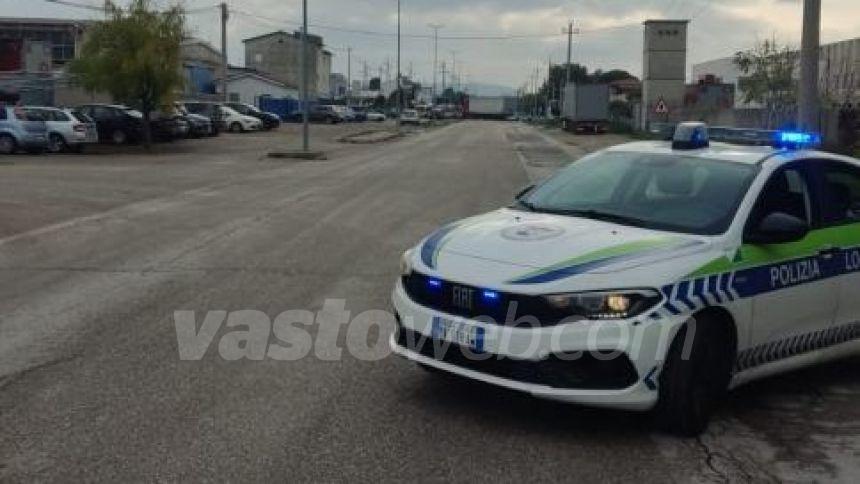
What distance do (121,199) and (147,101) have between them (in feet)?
63.2

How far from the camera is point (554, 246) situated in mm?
5539

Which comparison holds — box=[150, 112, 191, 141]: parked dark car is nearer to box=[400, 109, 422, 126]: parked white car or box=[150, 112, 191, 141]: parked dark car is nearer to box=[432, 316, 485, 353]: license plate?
box=[432, 316, 485, 353]: license plate

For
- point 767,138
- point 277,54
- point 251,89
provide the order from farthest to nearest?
point 277,54 < point 251,89 < point 767,138

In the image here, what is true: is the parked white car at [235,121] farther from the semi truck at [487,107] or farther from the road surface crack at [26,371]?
the semi truck at [487,107]

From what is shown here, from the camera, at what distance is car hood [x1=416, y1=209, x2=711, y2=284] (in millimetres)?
5312

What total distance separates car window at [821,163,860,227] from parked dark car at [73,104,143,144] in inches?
1322

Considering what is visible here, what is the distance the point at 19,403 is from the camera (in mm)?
5746

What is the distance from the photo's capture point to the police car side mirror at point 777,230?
5.82 meters

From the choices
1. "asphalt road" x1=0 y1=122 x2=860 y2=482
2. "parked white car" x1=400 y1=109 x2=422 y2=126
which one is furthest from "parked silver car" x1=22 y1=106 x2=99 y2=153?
"parked white car" x1=400 y1=109 x2=422 y2=126

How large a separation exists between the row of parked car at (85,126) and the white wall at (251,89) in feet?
190

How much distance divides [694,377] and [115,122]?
3478 centimetres

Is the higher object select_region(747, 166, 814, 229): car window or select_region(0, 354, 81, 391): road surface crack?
select_region(747, 166, 814, 229): car window

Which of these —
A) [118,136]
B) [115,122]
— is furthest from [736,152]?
[118,136]

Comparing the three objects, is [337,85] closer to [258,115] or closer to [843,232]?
[258,115]
